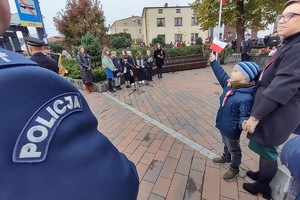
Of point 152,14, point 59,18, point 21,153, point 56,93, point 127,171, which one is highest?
point 152,14

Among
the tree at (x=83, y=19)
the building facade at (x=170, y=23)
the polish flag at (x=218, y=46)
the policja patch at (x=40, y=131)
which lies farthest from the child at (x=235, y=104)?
the building facade at (x=170, y=23)

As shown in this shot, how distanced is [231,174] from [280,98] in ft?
4.37

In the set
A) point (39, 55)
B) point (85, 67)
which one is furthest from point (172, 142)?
point (85, 67)

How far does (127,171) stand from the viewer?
67 centimetres

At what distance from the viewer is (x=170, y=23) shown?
39000mm

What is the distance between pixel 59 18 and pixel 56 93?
60.0 ft

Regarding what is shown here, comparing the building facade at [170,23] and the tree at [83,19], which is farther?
the building facade at [170,23]

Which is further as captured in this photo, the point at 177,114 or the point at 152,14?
the point at 152,14

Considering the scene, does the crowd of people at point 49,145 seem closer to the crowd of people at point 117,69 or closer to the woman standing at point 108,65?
the woman standing at point 108,65

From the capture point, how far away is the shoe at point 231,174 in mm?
2410

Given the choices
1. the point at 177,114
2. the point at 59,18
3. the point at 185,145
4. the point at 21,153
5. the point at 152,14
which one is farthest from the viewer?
the point at 152,14

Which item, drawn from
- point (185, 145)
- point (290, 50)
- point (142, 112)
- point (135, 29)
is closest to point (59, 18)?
point (142, 112)

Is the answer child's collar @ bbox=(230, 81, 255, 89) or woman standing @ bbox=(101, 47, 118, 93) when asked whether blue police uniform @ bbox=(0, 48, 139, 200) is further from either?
woman standing @ bbox=(101, 47, 118, 93)

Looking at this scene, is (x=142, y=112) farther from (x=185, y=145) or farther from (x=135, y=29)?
(x=135, y=29)
